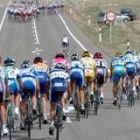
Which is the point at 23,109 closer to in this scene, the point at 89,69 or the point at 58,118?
the point at 58,118

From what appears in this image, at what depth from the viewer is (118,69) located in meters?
19.6

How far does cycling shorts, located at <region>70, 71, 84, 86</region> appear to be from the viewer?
16891 millimetres

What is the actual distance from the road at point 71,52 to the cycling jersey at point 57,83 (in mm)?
1054

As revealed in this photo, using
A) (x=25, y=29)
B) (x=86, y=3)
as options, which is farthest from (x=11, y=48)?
(x=86, y=3)

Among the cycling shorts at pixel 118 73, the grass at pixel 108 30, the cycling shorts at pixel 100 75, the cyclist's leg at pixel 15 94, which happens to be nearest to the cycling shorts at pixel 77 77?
the cycling shorts at pixel 100 75

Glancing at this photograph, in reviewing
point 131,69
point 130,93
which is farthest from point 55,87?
point 131,69

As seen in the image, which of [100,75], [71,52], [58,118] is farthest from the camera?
[71,52]

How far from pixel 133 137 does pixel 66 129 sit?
2.01 m

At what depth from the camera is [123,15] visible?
223 ft

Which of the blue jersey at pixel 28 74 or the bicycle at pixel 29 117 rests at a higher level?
the blue jersey at pixel 28 74

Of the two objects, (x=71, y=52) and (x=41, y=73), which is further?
(x=71, y=52)

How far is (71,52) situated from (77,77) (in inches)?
909

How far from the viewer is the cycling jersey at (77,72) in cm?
1689

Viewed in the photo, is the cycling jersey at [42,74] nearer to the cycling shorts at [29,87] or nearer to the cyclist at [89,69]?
the cycling shorts at [29,87]
